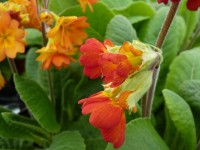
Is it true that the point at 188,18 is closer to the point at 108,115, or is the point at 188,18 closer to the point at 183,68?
the point at 183,68

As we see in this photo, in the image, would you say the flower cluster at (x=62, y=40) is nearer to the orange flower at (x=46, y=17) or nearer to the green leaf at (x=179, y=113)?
the orange flower at (x=46, y=17)

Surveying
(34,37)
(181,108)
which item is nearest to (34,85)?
(34,37)

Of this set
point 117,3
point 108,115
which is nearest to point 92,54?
point 108,115

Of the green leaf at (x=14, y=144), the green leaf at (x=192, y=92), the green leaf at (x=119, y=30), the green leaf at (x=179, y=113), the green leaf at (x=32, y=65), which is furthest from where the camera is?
the green leaf at (x=32, y=65)

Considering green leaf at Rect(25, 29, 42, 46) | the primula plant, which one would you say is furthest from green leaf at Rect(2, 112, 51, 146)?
green leaf at Rect(25, 29, 42, 46)

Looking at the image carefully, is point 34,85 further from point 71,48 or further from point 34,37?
point 34,37

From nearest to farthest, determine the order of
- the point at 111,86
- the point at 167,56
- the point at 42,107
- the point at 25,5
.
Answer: the point at 111,86 → the point at 25,5 → the point at 42,107 → the point at 167,56

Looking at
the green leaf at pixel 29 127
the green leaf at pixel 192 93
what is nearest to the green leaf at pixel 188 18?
the green leaf at pixel 192 93
